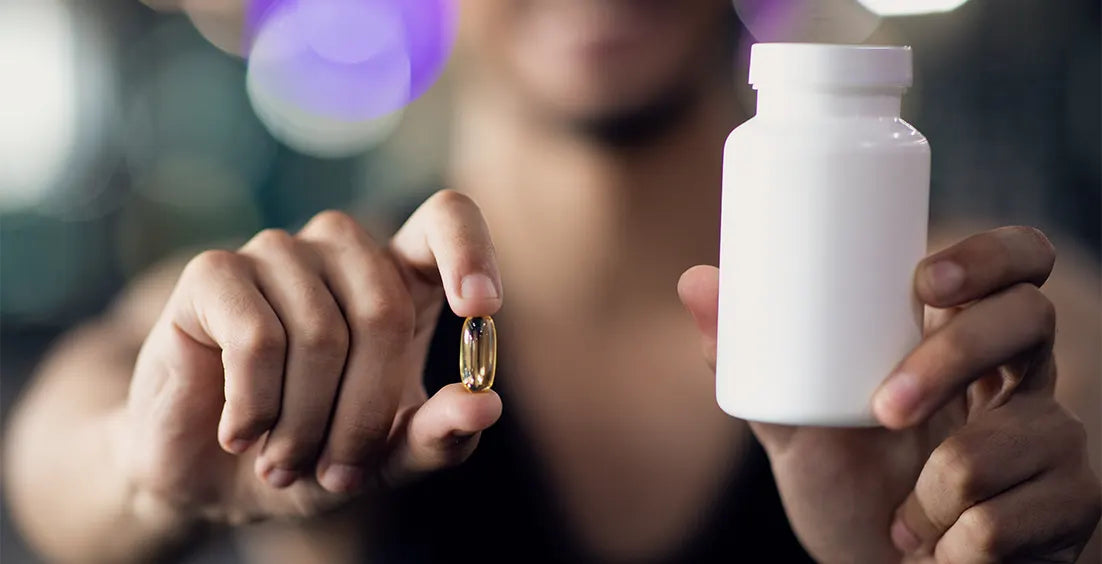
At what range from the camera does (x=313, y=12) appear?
4.84ft

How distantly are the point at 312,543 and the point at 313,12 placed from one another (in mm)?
813

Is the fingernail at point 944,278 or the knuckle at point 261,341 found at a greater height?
the fingernail at point 944,278

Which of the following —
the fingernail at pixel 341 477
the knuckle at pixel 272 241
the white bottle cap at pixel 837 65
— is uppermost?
the white bottle cap at pixel 837 65

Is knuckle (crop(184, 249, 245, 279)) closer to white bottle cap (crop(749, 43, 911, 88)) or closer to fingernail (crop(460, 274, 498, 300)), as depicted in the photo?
fingernail (crop(460, 274, 498, 300))

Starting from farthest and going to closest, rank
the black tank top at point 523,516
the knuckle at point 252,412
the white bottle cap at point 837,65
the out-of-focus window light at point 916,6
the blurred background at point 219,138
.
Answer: the blurred background at point 219,138 → the out-of-focus window light at point 916,6 → the black tank top at point 523,516 → the knuckle at point 252,412 → the white bottle cap at point 837,65

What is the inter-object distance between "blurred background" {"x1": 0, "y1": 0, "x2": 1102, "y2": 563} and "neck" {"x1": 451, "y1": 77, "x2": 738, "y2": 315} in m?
0.28

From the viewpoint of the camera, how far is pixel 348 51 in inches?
59.2

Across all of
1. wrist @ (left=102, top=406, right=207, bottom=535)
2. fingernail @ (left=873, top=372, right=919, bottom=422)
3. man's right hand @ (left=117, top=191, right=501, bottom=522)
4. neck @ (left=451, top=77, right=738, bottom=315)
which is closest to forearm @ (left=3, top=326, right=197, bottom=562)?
wrist @ (left=102, top=406, right=207, bottom=535)

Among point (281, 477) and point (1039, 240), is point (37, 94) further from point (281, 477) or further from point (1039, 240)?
point (1039, 240)

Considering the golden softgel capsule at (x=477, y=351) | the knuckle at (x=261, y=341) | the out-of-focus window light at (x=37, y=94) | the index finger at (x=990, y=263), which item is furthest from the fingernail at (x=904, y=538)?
the out-of-focus window light at (x=37, y=94)

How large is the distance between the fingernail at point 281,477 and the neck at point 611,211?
19.4 inches

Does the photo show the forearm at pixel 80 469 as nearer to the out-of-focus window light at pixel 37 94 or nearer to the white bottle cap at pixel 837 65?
the white bottle cap at pixel 837 65

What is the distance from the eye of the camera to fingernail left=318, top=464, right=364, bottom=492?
1.95ft

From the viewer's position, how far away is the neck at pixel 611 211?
3.52ft
